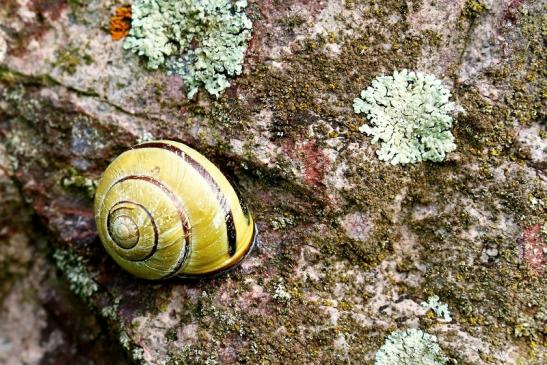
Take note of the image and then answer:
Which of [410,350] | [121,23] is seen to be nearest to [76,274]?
[121,23]

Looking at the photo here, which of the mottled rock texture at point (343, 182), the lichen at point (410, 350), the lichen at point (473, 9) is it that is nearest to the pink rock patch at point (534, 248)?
the mottled rock texture at point (343, 182)

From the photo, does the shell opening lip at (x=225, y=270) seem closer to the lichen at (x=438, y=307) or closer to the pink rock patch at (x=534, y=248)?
the lichen at (x=438, y=307)

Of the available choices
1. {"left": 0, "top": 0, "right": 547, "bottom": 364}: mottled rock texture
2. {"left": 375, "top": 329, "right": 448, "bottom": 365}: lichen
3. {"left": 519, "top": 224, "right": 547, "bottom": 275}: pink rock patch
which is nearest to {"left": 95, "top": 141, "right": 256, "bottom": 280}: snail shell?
{"left": 0, "top": 0, "right": 547, "bottom": 364}: mottled rock texture

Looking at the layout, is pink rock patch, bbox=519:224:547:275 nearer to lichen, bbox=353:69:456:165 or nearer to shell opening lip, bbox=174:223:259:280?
lichen, bbox=353:69:456:165

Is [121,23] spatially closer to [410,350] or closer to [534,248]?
[410,350]

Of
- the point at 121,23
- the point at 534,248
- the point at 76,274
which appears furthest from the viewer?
the point at 76,274
